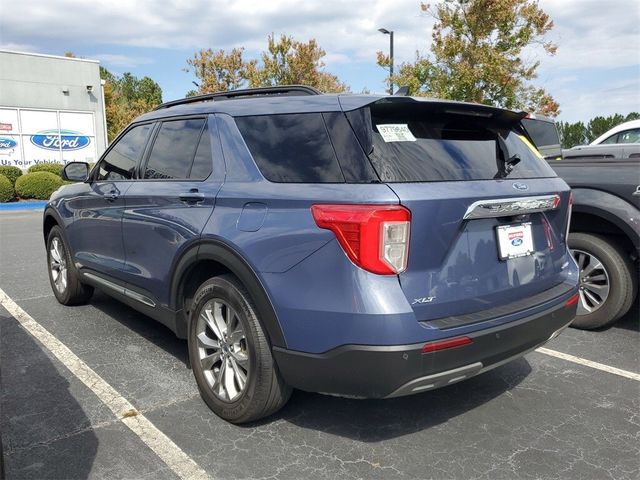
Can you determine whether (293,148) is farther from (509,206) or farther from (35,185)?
(35,185)

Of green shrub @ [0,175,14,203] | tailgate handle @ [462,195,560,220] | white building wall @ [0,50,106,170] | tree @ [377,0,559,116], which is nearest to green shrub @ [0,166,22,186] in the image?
green shrub @ [0,175,14,203]

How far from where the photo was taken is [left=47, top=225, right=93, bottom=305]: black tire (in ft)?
16.5

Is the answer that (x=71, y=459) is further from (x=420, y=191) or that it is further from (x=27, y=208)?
(x=27, y=208)

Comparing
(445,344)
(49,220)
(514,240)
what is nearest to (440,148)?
(514,240)

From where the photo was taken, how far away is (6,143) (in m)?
23.5

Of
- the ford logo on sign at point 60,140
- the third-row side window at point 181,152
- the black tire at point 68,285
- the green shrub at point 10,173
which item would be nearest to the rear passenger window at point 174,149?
the third-row side window at point 181,152

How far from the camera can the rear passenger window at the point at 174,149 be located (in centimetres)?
346

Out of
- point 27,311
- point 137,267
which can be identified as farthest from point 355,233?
point 27,311

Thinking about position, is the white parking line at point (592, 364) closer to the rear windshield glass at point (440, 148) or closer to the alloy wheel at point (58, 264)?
the rear windshield glass at point (440, 148)

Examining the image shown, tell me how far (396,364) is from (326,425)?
0.90 meters

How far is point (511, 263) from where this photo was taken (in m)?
2.76

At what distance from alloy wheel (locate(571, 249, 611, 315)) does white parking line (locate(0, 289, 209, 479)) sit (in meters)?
3.45

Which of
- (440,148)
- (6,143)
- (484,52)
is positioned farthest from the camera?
(6,143)

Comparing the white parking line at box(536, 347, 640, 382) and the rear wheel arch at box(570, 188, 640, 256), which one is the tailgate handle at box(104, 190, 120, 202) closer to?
the white parking line at box(536, 347, 640, 382)
